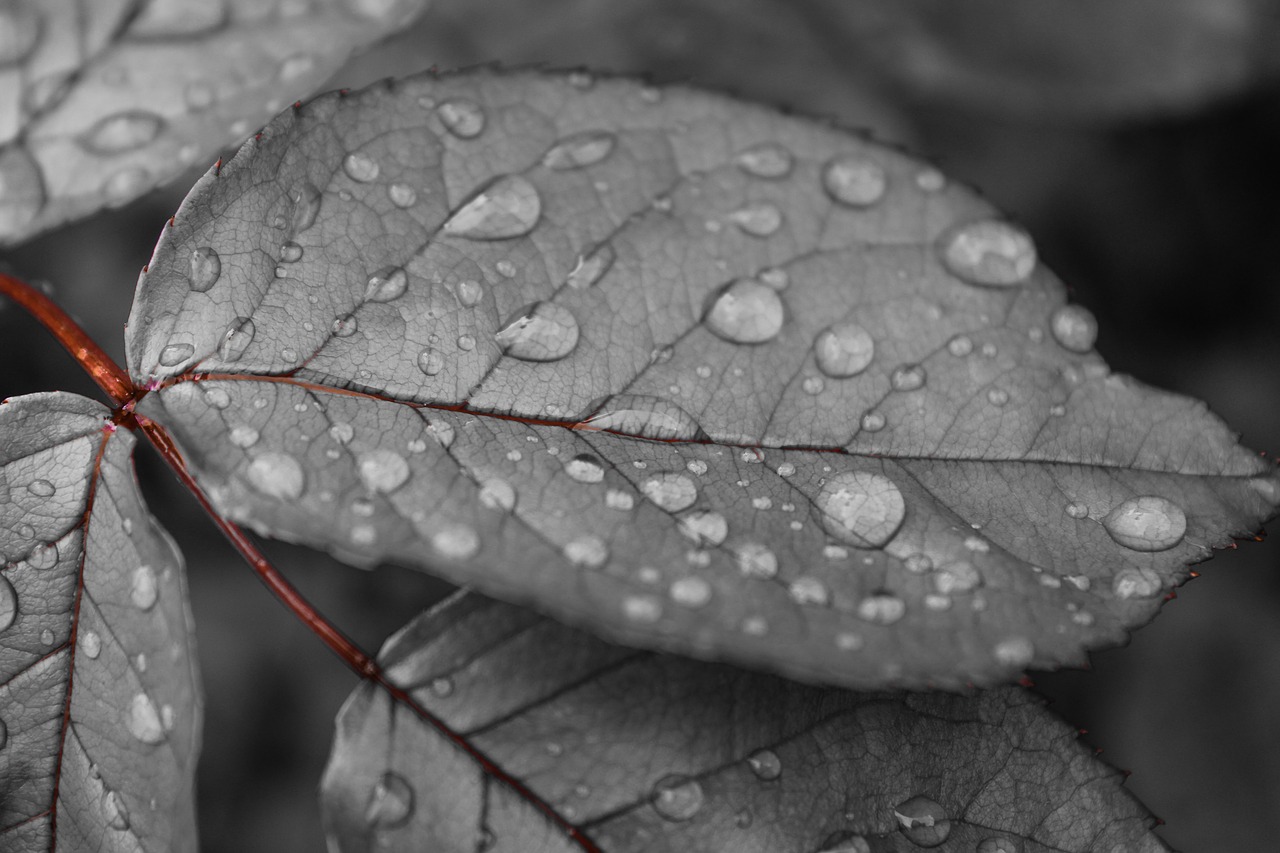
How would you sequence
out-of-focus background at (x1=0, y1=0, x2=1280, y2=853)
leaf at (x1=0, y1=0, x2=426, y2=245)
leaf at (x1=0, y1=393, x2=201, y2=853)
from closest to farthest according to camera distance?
leaf at (x1=0, y1=393, x2=201, y2=853), leaf at (x1=0, y1=0, x2=426, y2=245), out-of-focus background at (x1=0, y1=0, x2=1280, y2=853)

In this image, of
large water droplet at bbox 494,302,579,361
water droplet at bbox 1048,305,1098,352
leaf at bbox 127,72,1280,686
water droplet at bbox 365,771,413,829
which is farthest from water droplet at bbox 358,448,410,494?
water droplet at bbox 1048,305,1098,352

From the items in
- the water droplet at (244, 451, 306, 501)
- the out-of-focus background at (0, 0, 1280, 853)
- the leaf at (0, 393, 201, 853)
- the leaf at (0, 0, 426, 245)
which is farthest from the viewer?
the out-of-focus background at (0, 0, 1280, 853)

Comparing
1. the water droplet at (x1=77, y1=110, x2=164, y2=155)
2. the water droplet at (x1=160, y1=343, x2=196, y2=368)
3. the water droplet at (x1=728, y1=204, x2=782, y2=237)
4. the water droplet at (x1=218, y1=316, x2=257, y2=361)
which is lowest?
the water droplet at (x1=728, y1=204, x2=782, y2=237)

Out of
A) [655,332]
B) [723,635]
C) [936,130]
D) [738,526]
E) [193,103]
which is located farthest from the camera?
[936,130]

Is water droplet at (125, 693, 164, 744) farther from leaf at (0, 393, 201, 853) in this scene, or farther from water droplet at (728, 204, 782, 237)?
water droplet at (728, 204, 782, 237)

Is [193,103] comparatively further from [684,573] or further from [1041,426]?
[1041,426]

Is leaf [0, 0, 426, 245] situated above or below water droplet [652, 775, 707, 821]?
above

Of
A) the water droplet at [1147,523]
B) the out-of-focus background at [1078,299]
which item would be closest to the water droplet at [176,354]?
the water droplet at [1147,523]

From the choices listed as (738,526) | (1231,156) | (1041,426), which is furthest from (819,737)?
(1231,156)
